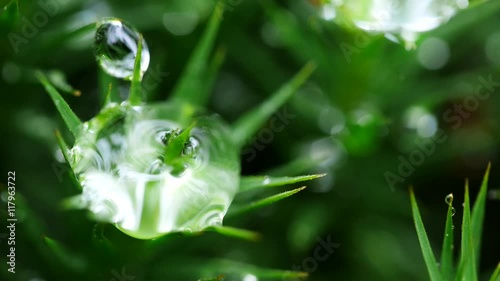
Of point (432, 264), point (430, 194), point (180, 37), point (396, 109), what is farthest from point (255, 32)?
point (432, 264)

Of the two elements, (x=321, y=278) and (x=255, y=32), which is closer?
(x=321, y=278)

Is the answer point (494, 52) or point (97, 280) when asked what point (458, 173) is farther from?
point (97, 280)
